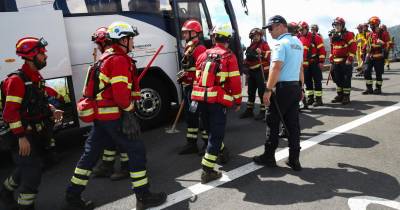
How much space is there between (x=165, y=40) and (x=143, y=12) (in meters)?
0.68

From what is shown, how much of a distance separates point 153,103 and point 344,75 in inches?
176

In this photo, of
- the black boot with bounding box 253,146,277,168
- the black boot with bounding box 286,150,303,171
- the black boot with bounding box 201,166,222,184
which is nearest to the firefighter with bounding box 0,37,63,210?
the black boot with bounding box 201,166,222,184

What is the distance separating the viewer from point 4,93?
12.0 ft

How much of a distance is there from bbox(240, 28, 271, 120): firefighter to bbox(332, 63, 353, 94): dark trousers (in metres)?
1.94

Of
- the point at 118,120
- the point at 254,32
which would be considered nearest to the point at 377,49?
the point at 254,32

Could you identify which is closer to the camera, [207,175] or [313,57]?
[207,175]

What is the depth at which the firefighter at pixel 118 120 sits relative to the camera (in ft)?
11.4

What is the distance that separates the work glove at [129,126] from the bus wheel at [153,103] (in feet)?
10.9

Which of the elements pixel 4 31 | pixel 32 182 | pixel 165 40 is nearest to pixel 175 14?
pixel 165 40

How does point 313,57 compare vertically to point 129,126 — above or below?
above

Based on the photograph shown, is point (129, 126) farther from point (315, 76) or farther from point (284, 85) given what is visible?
point (315, 76)

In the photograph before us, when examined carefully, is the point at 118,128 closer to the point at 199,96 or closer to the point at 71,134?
the point at 199,96

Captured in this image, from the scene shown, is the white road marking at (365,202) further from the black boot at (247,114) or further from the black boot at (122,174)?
the black boot at (247,114)

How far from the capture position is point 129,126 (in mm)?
3592
